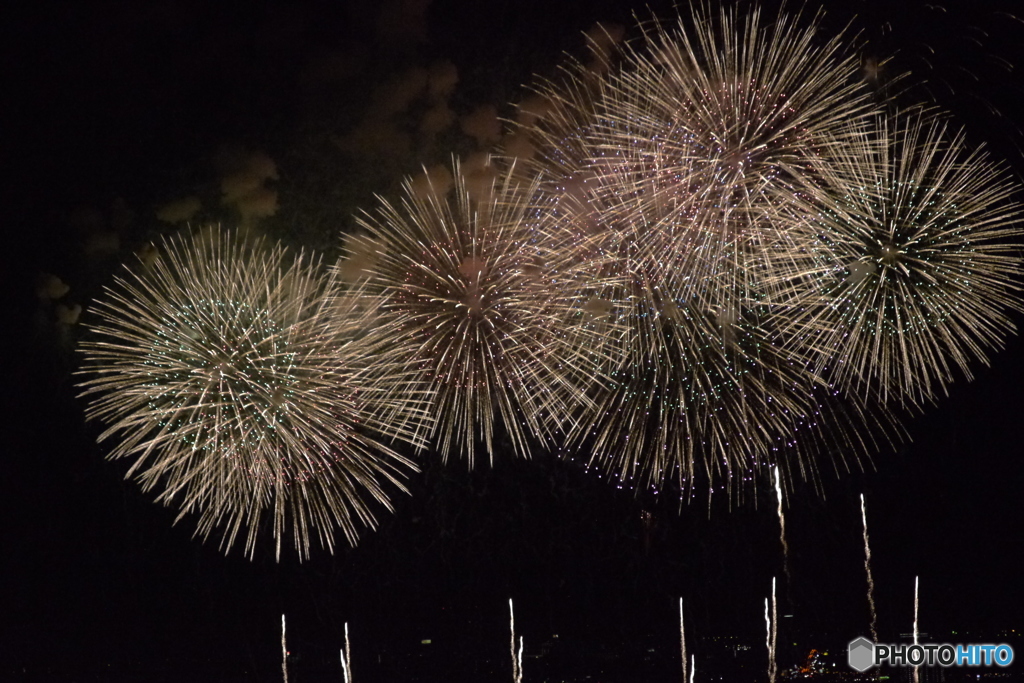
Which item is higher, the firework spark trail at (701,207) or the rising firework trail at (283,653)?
the firework spark trail at (701,207)

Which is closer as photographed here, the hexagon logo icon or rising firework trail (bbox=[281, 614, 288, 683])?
the hexagon logo icon

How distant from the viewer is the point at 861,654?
8500 mm

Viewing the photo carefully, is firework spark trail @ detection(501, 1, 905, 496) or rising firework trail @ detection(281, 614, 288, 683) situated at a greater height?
firework spark trail @ detection(501, 1, 905, 496)

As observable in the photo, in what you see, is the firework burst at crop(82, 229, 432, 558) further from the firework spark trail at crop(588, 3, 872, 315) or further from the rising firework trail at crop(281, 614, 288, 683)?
the rising firework trail at crop(281, 614, 288, 683)

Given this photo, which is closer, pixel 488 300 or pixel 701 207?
pixel 701 207

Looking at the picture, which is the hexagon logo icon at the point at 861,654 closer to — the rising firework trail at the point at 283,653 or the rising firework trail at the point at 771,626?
the rising firework trail at the point at 771,626

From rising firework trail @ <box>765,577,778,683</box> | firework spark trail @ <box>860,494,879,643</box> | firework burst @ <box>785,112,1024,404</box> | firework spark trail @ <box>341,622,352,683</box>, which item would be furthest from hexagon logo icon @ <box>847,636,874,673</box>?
firework spark trail @ <box>341,622,352,683</box>

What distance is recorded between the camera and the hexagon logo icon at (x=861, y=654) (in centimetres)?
827

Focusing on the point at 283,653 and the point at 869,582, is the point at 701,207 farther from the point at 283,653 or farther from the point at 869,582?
the point at 283,653

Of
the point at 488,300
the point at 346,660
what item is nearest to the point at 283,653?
the point at 346,660

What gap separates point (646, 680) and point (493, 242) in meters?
6.38

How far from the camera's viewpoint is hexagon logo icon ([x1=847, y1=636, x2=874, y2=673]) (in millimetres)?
8266

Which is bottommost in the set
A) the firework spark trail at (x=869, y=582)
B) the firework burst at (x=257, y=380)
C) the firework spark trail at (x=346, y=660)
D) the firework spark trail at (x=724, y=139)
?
the firework spark trail at (x=346, y=660)

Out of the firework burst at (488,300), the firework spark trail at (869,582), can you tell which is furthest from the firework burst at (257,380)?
the firework spark trail at (869,582)
